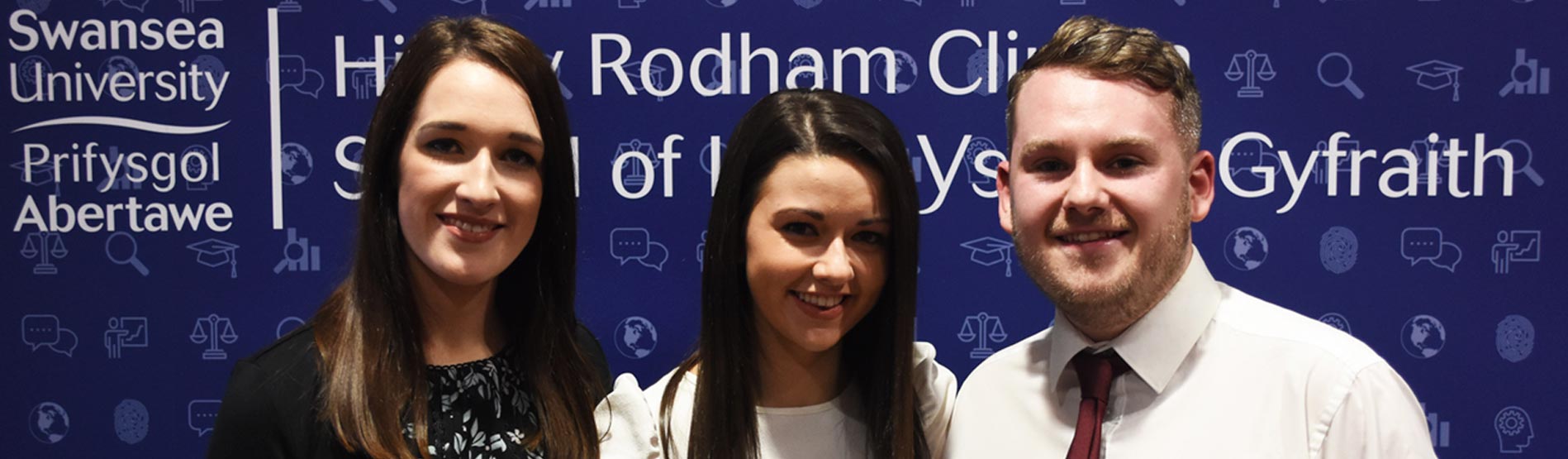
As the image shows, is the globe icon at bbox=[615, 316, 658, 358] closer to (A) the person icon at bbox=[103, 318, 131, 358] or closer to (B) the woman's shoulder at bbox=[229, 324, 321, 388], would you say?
(B) the woman's shoulder at bbox=[229, 324, 321, 388]

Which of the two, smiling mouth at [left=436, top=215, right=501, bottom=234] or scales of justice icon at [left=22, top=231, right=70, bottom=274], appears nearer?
smiling mouth at [left=436, top=215, right=501, bottom=234]

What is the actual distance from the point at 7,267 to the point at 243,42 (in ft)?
3.03

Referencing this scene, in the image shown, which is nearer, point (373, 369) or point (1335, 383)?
point (1335, 383)

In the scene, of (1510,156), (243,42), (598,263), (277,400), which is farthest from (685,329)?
(1510,156)

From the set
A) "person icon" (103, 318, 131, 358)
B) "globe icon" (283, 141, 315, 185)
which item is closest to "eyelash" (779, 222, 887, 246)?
"globe icon" (283, 141, 315, 185)

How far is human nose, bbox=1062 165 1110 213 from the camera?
5.61 ft

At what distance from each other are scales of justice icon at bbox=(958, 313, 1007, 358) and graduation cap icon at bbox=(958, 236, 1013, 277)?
15 cm

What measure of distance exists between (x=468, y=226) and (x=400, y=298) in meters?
0.18

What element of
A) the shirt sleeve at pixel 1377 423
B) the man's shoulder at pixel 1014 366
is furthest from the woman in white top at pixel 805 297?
the shirt sleeve at pixel 1377 423

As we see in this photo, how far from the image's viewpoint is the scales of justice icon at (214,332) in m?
2.87

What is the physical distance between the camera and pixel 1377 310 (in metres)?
2.72

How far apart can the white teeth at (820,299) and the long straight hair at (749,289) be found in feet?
0.42

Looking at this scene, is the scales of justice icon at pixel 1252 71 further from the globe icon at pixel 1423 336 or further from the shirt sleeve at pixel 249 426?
the shirt sleeve at pixel 249 426

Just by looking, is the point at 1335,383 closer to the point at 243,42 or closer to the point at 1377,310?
the point at 1377,310
